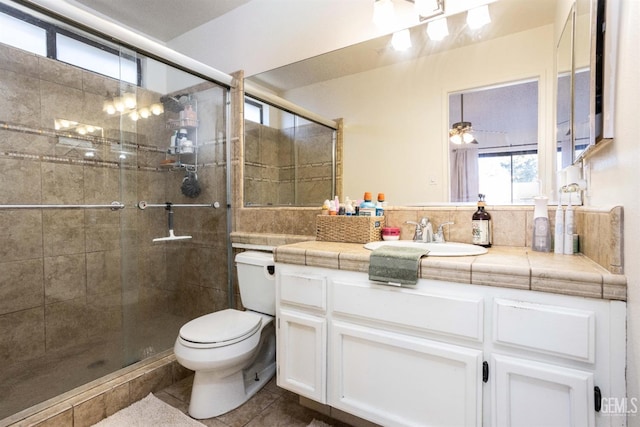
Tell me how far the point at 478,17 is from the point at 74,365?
2979mm

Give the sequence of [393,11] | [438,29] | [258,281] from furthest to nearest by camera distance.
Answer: [258,281], [393,11], [438,29]

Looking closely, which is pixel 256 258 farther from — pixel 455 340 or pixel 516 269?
pixel 516 269

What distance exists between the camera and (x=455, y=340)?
978mm

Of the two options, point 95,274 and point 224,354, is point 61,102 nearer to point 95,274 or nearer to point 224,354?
point 95,274

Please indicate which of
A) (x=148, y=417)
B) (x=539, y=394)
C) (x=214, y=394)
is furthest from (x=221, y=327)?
(x=539, y=394)

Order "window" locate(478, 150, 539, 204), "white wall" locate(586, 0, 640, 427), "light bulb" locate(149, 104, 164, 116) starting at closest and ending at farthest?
1. "white wall" locate(586, 0, 640, 427)
2. "window" locate(478, 150, 539, 204)
3. "light bulb" locate(149, 104, 164, 116)

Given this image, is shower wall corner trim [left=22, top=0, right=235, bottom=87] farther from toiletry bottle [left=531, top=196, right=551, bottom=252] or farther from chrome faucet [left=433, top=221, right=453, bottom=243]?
toiletry bottle [left=531, top=196, right=551, bottom=252]

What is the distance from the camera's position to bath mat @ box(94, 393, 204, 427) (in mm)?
1401

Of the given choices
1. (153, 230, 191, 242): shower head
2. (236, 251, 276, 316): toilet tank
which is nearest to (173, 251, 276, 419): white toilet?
(236, 251, 276, 316): toilet tank

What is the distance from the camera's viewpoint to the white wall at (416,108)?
134 centimetres

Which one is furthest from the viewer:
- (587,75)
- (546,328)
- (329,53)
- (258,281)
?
(329,53)

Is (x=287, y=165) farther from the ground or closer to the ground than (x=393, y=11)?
closer to the ground

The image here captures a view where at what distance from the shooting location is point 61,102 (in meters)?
2.07

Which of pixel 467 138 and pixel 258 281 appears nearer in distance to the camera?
pixel 467 138
